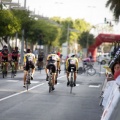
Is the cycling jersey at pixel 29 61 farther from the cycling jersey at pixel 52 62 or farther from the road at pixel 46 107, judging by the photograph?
the road at pixel 46 107

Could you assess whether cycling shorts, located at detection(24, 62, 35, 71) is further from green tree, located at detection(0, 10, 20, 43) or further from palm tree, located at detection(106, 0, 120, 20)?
palm tree, located at detection(106, 0, 120, 20)

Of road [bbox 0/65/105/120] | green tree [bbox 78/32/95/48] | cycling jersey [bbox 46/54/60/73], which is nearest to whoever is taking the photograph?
road [bbox 0/65/105/120]

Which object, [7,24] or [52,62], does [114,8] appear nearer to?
[7,24]

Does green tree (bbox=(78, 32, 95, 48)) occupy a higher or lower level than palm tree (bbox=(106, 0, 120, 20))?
lower

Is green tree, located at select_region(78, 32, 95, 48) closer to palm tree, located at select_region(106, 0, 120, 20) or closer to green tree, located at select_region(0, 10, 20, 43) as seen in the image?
palm tree, located at select_region(106, 0, 120, 20)

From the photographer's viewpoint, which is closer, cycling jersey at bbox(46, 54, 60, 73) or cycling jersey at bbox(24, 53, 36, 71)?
cycling jersey at bbox(46, 54, 60, 73)

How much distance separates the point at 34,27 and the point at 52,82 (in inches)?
1806

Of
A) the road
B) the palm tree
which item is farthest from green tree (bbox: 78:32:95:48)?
the road

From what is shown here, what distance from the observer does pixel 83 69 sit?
167ft

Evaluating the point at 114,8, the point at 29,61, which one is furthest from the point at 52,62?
the point at 114,8

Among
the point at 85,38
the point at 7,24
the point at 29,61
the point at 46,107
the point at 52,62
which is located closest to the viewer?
the point at 46,107

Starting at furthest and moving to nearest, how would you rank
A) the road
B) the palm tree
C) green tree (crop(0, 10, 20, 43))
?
the palm tree < green tree (crop(0, 10, 20, 43)) < the road

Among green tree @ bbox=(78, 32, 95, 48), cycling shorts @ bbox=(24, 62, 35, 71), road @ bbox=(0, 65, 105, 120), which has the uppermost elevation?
green tree @ bbox=(78, 32, 95, 48)

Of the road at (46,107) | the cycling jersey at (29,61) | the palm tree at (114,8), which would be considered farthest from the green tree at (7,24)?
the road at (46,107)
